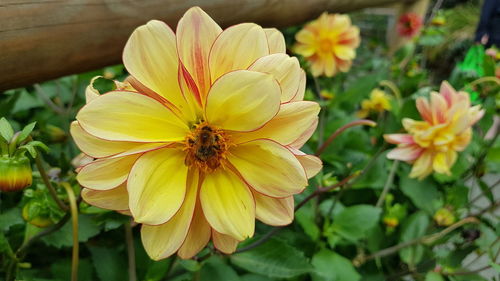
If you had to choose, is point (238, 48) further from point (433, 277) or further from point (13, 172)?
point (433, 277)

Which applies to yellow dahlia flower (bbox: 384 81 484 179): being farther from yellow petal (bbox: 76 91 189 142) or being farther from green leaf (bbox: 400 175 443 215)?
yellow petal (bbox: 76 91 189 142)

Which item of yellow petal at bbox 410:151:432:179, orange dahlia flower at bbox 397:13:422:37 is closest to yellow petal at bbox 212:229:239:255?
yellow petal at bbox 410:151:432:179

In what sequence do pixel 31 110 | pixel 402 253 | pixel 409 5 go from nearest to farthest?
1. pixel 402 253
2. pixel 31 110
3. pixel 409 5

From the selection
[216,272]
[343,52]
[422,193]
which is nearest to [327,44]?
[343,52]

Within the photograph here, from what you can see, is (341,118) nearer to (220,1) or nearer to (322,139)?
(322,139)

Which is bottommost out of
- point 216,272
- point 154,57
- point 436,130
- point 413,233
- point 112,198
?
point 413,233

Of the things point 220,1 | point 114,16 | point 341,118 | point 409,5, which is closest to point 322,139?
point 341,118

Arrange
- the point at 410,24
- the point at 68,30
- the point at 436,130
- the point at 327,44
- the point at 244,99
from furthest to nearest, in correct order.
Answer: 1. the point at 410,24
2. the point at 327,44
3. the point at 436,130
4. the point at 68,30
5. the point at 244,99
